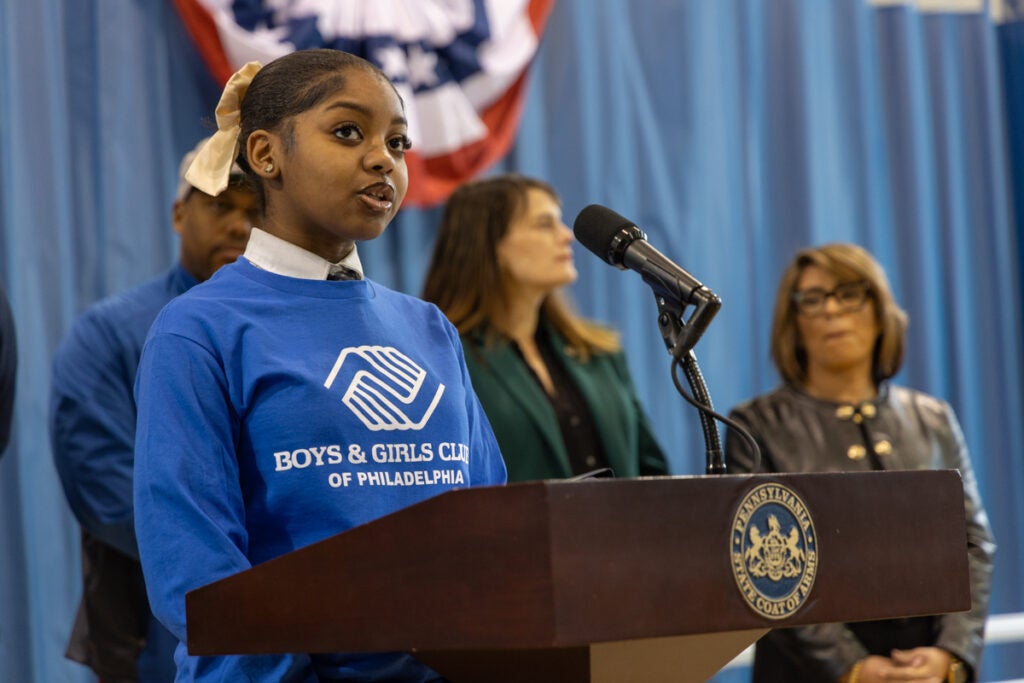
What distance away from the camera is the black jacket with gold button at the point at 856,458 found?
2881 mm

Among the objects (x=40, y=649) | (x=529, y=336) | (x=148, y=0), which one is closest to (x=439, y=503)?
(x=529, y=336)

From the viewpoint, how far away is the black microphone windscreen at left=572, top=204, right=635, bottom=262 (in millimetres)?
1473

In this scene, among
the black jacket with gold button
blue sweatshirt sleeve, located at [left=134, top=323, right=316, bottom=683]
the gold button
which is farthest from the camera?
the gold button

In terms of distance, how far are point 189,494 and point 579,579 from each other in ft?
1.59

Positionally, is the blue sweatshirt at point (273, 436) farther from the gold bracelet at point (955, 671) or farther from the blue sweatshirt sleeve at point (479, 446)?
the gold bracelet at point (955, 671)

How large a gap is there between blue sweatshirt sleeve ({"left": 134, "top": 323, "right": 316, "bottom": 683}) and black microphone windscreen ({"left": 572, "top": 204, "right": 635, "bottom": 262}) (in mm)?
434

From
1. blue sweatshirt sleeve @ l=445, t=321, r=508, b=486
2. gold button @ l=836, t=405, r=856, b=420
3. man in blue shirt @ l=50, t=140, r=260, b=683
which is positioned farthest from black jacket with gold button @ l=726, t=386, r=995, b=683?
blue sweatshirt sleeve @ l=445, t=321, r=508, b=486

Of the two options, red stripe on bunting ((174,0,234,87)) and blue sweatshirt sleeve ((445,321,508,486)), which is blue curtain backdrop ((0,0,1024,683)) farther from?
blue sweatshirt sleeve ((445,321,508,486))

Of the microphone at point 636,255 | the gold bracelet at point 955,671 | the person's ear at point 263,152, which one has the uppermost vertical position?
the person's ear at point 263,152

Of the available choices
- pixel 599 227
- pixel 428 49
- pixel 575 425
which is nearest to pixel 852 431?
pixel 575 425

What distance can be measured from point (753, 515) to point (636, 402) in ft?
6.52

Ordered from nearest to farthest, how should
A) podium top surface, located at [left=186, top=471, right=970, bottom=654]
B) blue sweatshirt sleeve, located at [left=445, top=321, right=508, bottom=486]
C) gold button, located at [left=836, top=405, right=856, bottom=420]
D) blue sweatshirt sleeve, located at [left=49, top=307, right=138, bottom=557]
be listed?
podium top surface, located at [left=186, top=471, right=970, bottom=654], blue sweatshirt sleeve, located at [left=445, top=321, right=508, bottom=486], blue sweatshirt sleeve, located at [left=49, top=307, right=138, bottom=557], gold button, located at [left=836, top=405, right=856, bottom=420]

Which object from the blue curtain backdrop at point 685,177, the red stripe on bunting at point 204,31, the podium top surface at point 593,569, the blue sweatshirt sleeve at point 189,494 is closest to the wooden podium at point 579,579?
the podium top surface at point 593,569

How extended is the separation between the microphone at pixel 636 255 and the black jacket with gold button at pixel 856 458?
1.47m
